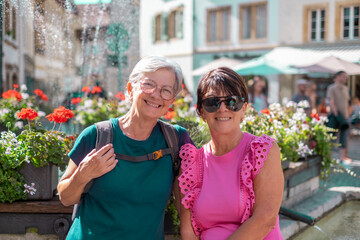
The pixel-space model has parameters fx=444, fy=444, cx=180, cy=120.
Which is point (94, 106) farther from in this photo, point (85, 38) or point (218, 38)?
point (218, 38)

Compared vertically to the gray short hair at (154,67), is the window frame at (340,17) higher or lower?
higher

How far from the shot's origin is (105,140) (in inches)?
79.0

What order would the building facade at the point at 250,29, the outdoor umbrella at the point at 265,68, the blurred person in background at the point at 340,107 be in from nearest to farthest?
the blurred person in background at the point at 340,107 < the outdoor umbrella at the point at 265,68 < the building facade at the point at 250,29

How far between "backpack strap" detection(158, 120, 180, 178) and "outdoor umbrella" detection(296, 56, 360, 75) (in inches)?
363

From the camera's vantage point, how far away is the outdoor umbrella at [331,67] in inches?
419

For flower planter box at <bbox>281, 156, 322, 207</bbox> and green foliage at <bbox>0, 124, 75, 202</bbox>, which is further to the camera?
flower planter box at <bbox>281, 156, 322, 207</bbox>

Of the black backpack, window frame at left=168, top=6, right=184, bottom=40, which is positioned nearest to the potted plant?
the black backpack

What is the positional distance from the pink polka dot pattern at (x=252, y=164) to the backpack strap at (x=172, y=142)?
13.7 inches

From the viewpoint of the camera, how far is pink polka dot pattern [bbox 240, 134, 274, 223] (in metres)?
1.96

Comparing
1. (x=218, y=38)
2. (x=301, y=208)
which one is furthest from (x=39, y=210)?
(x=218, y=38)

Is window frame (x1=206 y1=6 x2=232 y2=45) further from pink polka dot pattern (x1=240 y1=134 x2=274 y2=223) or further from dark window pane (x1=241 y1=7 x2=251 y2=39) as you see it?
pink polka dot pattern (x1=240 y1=134 x2=274 y2=223)

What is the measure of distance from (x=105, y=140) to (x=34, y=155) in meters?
1.06

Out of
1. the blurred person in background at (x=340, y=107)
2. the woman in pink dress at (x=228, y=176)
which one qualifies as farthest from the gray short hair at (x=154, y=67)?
the blurred person in background at (x=340, y=107)

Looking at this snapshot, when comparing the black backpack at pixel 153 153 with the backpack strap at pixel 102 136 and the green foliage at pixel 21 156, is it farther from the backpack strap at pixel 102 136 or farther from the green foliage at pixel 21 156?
the green foliage at pixel 21 156
